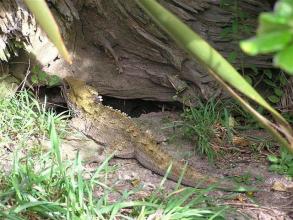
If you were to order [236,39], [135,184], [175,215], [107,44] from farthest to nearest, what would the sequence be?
1. [107,44]
2. [236,39]
3. [135,184]
4. [175,215]

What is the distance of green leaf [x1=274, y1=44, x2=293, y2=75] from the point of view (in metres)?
0.53

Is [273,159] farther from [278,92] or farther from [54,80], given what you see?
[54,80]

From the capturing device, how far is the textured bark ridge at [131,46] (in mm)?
3340

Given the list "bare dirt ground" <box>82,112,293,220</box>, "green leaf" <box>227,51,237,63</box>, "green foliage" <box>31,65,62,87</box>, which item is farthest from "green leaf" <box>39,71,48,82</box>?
"green leaf" <box>227,51,237,63</box>

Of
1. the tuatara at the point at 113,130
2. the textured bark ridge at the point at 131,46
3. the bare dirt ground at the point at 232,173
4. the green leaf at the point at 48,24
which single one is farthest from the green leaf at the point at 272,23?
the textured bark ridge at the point at 131,46

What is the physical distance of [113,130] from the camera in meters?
3.63

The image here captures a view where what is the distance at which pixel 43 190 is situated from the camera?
2.36 metres

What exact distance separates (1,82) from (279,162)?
83.0 inches

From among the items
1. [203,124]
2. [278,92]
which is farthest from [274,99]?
[203,124]

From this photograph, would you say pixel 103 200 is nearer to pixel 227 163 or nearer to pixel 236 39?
pixel 227 163

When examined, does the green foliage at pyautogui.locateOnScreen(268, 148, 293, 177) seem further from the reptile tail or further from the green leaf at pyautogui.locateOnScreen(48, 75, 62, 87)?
the green leaf at pyautogui.locateOnScreen(48, 75, 62, 87)

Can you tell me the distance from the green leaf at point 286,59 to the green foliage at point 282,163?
246 centimetres

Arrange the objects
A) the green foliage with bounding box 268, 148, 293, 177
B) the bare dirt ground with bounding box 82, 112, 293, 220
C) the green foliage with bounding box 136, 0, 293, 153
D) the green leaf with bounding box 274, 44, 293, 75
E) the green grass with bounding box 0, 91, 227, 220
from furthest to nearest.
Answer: the green foliage with bounding box 268, 148, 293, 177
the bare dirt ground with bounding box 82, 112, 293, 220
the green grass with bounding box 0, 91, 227, 220
the green foliage with bounding box 136, 0, 293, 153
the green leaf with bounding box 274, 44, 293, 75

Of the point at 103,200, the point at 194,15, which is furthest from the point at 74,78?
the point at 103,200
